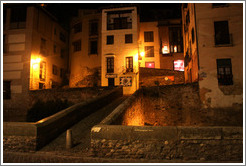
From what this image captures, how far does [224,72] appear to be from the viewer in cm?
1290

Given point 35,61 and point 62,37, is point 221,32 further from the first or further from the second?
point 62,37

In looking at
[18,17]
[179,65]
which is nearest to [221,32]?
[179,65]

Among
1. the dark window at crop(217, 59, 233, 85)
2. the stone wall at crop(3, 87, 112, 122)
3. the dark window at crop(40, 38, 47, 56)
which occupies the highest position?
the dark window at crop(40, 38, 47, 56)

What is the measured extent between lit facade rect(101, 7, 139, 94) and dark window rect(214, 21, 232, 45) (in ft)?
30.6

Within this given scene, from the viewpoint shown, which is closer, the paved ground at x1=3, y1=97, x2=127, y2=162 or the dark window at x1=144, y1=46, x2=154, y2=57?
the paved ground at x1=3, y1=97, x2=127, y2=162

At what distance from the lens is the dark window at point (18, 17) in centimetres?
2006

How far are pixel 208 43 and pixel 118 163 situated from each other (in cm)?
1164

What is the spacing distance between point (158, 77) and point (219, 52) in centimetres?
828

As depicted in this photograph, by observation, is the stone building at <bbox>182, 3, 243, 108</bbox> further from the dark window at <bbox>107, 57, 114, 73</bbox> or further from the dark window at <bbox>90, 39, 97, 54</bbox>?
the dark window at <bbox>90, 39, 97, 54</bbox>

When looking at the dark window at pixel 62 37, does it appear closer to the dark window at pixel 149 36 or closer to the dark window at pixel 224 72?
the dark window at pixel 149 36

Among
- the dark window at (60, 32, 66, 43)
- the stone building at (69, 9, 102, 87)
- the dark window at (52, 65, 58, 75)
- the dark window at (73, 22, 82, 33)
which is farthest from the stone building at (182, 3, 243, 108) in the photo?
the dark window at (60, 32, 66, 43)

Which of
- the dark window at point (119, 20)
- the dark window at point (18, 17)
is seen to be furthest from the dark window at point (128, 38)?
the dark window at point (18, 17)

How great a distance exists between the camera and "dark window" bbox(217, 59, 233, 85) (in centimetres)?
1263

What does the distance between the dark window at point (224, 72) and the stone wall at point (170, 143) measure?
8586 millimetres
